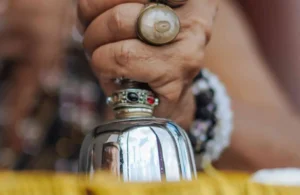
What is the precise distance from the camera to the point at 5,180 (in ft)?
0.71

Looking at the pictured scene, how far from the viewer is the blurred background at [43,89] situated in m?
0.58

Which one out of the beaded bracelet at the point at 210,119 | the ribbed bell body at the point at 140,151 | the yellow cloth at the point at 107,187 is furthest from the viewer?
the beaded bracelet at the point at 210,119

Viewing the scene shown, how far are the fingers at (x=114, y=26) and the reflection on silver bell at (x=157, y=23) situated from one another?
0.01 meters

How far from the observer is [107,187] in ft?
0.69

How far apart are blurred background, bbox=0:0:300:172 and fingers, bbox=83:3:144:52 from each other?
196 mm

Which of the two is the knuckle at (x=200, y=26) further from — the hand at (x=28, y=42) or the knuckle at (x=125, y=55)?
the hand at (x=28, y=42)

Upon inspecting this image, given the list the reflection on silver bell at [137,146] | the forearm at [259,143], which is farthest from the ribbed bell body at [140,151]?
the forearm at [259,143]

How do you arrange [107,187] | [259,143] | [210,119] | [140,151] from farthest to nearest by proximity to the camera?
[259,143], [210,119], [140,151], [107,187]

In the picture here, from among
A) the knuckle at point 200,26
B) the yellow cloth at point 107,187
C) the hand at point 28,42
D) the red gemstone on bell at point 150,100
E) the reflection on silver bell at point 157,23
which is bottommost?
the yellow cloth at point 107,187

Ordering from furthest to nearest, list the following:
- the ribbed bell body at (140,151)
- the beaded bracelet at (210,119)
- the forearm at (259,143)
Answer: the forearm at (259,143)
the beaded bracelet at (210,119)
the ribbed bell body at (140,151)

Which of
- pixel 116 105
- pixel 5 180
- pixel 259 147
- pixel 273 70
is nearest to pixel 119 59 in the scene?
pixel 116 105

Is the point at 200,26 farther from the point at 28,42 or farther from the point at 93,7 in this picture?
the point at 28,42

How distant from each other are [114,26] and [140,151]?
10 centimetres

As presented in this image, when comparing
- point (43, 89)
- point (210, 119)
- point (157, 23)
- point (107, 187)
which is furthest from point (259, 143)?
point (107, 187)
